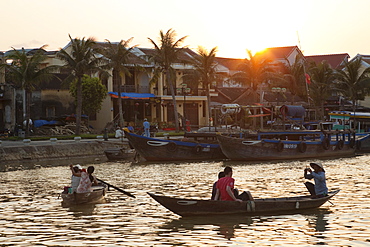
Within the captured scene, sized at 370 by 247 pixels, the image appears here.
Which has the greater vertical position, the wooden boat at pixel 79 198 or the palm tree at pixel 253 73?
the palm tree at pixel 253 73

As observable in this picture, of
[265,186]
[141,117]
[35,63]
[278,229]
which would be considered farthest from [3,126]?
[278,229]

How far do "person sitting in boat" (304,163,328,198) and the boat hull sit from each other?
18.0 meters

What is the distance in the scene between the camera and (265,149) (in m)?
35.8

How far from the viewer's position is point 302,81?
72438mm

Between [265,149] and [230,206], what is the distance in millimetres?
20659

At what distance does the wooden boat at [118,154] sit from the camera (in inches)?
1549

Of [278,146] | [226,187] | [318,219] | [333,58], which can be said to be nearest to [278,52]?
[333,58]

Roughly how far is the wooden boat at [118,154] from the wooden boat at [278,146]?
743 centimetres

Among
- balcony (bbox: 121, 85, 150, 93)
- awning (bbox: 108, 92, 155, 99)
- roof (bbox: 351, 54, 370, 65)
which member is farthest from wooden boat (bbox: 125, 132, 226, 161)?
roof (bbox: 351, 54, 370, 65)

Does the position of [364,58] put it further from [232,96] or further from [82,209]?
[82,209]

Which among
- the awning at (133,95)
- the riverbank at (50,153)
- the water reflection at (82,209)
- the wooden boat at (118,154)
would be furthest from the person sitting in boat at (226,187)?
the awning at (133,95)

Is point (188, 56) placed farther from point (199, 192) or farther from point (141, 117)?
point (199, 192)

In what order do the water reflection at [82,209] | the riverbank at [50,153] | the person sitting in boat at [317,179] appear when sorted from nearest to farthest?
the person sitting in boat at [317,179] → the water reflection at [82,209] → the riverbank at [50,153]

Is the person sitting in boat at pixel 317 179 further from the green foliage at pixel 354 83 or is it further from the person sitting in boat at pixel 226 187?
the green foliage at pixel 354 83
